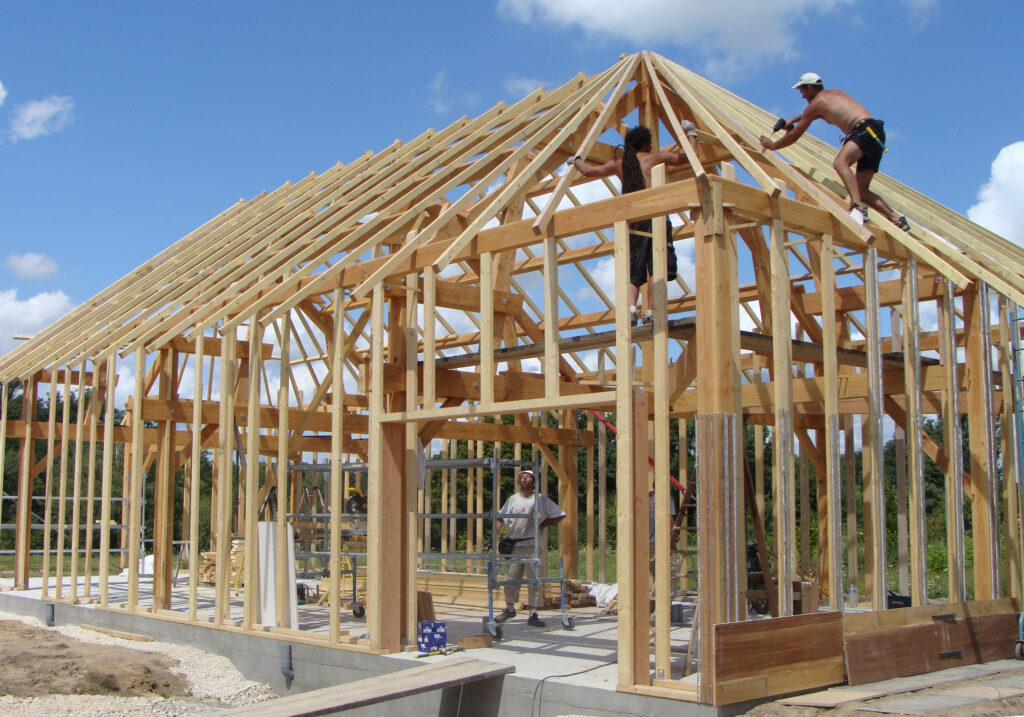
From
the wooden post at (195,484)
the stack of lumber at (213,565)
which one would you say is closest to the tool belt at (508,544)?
the wooden post at (195,484)

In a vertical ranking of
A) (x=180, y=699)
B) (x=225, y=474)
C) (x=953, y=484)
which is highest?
(x=225, y=474)

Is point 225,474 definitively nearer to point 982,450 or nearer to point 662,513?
point 662,513

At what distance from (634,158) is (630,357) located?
2.87 metres

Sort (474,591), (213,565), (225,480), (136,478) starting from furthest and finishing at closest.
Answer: (213,565)
(474,591)
(136,478)
(225,480)

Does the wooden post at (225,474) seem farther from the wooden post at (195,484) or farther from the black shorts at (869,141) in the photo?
the black shorts at (869,141)

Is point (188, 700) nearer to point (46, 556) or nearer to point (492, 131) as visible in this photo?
point (46, 556)

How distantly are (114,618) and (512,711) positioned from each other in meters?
6.00

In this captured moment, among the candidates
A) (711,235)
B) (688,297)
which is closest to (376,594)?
(711,235)

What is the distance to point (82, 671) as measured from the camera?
30.2 ft

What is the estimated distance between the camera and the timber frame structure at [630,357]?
687cm

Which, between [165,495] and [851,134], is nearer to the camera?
[851,134]

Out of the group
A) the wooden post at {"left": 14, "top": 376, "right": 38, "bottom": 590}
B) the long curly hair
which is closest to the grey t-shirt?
the long curly hair

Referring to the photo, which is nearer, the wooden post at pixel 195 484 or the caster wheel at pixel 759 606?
the wooden post at pixel 195 484

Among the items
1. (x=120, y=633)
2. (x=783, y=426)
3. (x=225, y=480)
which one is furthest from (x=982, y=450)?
(x=120, y=633)
